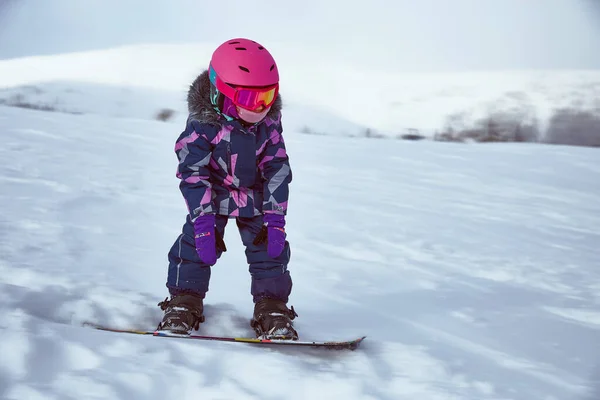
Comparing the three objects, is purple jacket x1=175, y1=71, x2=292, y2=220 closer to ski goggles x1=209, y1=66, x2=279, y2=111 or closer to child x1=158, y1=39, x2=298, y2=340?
child x1=158, y1=39, x2=298, y2=340

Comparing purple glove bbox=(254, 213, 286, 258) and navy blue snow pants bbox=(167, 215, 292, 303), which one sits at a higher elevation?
purple glove bbox=(254, 213, 286, 258)

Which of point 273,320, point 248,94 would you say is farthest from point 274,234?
point 248,94

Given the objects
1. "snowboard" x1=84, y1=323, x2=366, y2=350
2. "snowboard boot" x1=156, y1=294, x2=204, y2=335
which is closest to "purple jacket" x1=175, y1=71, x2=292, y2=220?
"snowboard boot" x1=156, y1=294, x2=204, y2=335

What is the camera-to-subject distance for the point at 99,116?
9852mm

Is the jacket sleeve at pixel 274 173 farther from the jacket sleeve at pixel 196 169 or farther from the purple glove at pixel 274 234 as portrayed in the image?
the jacket sleeve at pixel 196 169

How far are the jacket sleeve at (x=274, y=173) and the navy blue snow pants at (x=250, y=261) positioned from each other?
0.44 ft

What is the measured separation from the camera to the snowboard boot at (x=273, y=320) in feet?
8.71

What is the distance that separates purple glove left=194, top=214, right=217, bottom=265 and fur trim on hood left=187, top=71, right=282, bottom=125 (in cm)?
43

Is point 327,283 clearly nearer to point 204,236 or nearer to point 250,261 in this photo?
point 250,261

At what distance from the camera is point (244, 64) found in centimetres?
252

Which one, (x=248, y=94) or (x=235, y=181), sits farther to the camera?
(x=235, y=181)

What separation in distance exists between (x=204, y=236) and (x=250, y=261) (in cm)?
39

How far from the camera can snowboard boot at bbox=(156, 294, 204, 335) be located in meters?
2.63

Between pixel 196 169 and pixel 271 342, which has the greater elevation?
pixel 196 169
